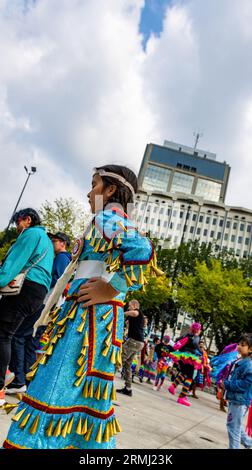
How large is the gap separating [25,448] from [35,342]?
3.24 m

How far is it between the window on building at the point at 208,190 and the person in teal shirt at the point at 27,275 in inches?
3820

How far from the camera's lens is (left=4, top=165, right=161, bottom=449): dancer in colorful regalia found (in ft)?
5.11

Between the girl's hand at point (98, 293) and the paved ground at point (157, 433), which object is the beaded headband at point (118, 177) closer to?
the girl's hand at point (98, 293)

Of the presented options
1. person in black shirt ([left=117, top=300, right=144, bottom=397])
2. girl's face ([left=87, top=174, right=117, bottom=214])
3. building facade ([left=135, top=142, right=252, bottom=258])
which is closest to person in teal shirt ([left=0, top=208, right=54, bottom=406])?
girl's face ([left=87, top=174, right=117, bottom=214])

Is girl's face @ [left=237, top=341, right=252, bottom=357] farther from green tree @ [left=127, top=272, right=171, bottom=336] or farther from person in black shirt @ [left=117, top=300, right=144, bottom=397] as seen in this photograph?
green tree @ [left=127, top=272, right=171, bottom=336]

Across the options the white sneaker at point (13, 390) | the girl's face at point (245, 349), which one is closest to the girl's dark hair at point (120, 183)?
the white sneaker at point (13, 390)

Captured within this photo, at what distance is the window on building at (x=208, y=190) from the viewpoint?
98188mm

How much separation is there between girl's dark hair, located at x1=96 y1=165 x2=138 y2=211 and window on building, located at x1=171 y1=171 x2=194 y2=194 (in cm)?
9726

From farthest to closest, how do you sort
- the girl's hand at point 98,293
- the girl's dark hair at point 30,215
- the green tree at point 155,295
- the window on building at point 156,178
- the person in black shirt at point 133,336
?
the window on building at point 156,178 → the green tree at point 155,295 → the person in black shirt at point 133,336 → the girl's dark hair at point 30,215 → the girl's hand at point 98,293

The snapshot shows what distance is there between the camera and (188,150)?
11269 centimetres

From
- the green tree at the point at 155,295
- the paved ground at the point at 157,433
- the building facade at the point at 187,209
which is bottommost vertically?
the paved ground at the point at 157,433

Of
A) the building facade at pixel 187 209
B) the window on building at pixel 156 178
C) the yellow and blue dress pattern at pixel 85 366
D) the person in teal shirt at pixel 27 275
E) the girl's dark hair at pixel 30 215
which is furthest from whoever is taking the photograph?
the window on building at pixel 156 178

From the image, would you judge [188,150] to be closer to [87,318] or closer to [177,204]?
[177,204]

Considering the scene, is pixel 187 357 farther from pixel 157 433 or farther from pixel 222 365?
pixel 157 433
